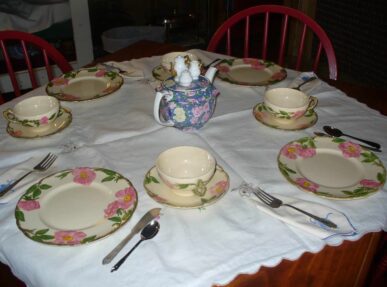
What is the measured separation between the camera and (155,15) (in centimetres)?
318

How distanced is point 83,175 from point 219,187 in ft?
0.90

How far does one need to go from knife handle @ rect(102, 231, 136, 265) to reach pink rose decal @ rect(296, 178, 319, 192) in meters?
0.34

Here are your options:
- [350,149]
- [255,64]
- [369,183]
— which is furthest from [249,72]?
[369,183]

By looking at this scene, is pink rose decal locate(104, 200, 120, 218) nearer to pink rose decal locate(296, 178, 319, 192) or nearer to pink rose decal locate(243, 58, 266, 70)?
pink rose decal locate(296, 178, 319, 192)

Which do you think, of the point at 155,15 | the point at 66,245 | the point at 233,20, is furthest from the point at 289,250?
the point at 155,15

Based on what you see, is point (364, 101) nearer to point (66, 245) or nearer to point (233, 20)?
point (233, 20)

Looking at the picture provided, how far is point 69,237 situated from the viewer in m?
0.67

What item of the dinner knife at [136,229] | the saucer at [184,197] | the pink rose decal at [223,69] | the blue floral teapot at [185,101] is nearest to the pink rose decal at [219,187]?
the saucer at [184,197]

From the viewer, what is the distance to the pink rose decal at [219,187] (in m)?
0.77

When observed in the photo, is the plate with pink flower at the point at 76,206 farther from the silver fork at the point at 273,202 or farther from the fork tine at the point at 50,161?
the silver fork at the point at 273,202

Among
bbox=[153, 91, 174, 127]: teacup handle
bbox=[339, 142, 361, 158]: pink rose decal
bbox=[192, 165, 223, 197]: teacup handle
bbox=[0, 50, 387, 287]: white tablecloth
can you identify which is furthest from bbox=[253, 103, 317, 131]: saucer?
bbox=[192, 165, 223, 197]: teacup handle

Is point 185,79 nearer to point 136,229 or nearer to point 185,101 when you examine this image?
point 185,101

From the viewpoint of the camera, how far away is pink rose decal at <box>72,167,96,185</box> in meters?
0.81

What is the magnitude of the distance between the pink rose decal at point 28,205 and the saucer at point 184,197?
0.66 ft
